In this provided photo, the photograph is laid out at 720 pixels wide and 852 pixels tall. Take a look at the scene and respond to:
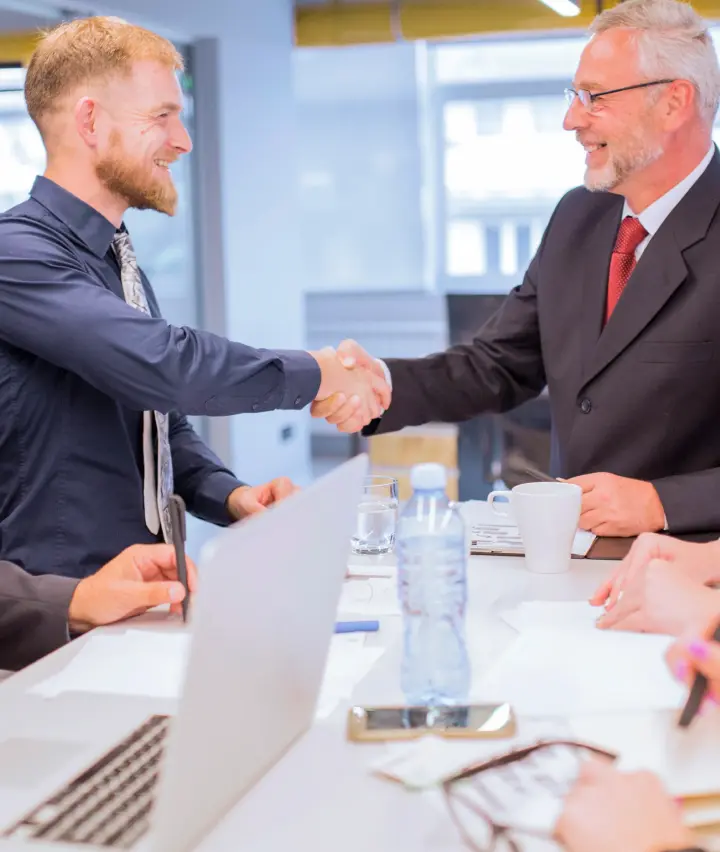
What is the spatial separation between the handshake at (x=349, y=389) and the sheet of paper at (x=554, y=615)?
2.48ft

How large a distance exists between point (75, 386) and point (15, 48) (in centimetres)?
270

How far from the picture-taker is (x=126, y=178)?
1.93 metres

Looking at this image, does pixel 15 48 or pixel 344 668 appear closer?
pixel 344 668

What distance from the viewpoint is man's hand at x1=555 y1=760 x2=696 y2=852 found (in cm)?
77

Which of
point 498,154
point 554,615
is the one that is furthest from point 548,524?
point 498,154

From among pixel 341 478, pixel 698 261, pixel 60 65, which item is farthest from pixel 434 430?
pixel 341 478

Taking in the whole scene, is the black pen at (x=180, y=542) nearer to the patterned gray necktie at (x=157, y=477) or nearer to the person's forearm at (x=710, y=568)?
the patterned gray necktie at (x=157, y=477)

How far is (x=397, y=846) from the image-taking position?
837mm

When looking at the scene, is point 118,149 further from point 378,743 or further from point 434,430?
point 434,430

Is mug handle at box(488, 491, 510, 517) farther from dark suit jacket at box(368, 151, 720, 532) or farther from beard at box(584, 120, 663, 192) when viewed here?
beard at box(584, 120, 663, 192)

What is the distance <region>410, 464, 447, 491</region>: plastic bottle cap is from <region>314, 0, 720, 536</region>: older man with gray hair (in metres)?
0.87

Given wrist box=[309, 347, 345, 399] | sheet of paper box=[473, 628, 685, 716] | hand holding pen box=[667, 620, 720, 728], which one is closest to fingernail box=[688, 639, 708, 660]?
hand holding pen box=[667, 620, 720, 728]

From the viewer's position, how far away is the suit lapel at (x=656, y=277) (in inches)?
81.5

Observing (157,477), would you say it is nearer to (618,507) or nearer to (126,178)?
(126,178)
